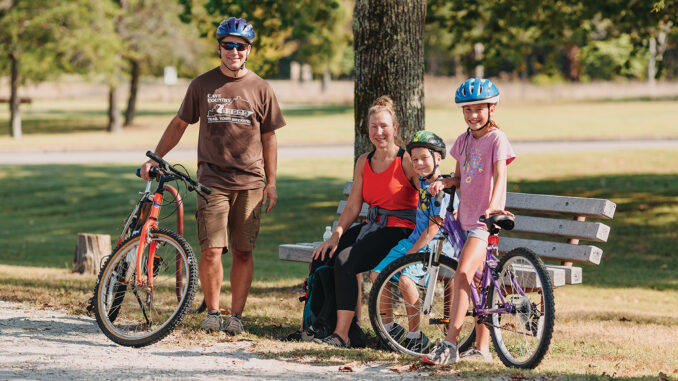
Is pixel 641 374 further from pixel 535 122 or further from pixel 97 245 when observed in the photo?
pixel 535 122

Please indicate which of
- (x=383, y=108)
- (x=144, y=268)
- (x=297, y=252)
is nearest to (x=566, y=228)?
(x=383, y=108)

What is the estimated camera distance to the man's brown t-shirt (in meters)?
6.04

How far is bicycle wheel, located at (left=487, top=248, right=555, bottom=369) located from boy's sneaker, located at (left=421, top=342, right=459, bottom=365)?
0.94 ft

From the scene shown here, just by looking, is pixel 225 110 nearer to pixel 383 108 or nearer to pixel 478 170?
pixel 383 108

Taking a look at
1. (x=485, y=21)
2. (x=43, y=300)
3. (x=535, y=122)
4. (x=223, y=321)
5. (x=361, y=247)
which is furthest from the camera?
(x=535, y=122)

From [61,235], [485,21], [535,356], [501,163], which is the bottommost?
[61,235]

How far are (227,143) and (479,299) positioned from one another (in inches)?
75.9

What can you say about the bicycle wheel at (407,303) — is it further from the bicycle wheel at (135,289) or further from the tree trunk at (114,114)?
the tree trunk at (114,114)

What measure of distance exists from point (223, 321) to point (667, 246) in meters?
7.83

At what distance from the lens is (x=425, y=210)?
18.6 feet

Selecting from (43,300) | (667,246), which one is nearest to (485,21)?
(667,246)

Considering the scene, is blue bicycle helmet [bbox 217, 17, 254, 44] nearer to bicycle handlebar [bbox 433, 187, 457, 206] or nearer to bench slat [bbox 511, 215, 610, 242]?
bicycle handlebar [bbox 433, 187, 457, 206]

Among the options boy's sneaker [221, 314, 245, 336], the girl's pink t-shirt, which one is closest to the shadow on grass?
boy's sneaker [221, 314, 245, 336]

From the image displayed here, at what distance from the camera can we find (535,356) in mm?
4965
